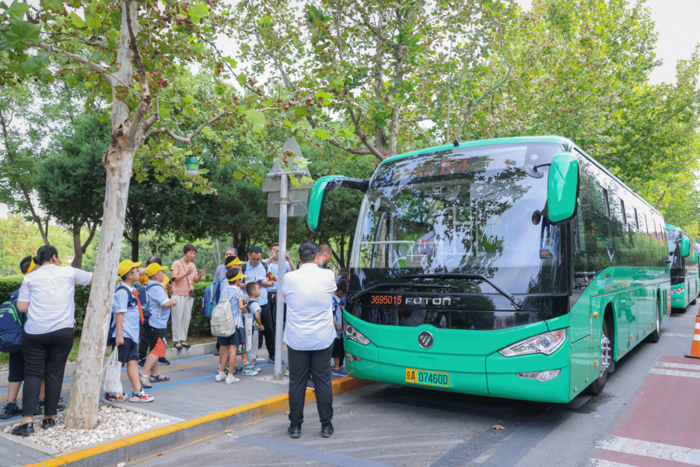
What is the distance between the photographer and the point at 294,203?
24.1 feet

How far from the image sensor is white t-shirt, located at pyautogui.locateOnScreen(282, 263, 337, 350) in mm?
5082

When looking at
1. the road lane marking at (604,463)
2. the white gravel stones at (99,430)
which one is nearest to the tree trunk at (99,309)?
the white gravel stones at (99,430)

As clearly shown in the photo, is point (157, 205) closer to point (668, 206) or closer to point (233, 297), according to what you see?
point (233, 297)

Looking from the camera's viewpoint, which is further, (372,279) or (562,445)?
(372,279)

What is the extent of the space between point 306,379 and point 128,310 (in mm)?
2356

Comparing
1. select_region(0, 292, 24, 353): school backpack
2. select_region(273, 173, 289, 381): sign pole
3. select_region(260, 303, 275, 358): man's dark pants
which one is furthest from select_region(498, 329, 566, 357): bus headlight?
select_region(0, 292, 24, 353): school backpack

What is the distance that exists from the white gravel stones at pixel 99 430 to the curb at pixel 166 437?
0.20 meters

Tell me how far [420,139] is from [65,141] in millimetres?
11430

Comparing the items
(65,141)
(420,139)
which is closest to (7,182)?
(65,141)

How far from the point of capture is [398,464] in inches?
172

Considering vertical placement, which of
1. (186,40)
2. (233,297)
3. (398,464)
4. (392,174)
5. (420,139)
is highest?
(420,139)

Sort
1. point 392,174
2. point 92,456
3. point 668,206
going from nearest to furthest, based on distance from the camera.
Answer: point 92,456 < point 392,174 < point 668,206

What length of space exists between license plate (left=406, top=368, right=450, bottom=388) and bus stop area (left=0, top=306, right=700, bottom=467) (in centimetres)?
47

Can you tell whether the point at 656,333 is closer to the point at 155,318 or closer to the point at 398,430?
the point at 398,430
